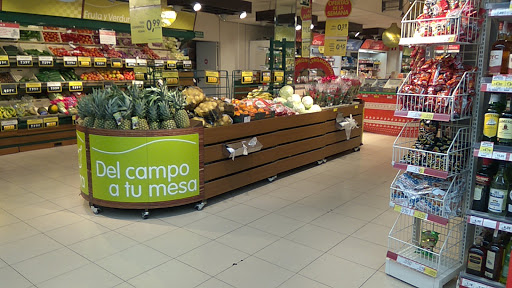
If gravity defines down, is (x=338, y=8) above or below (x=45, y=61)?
above

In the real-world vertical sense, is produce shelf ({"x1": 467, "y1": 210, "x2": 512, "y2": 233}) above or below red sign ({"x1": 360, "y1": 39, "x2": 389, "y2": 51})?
below

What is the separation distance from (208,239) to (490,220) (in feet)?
7.59

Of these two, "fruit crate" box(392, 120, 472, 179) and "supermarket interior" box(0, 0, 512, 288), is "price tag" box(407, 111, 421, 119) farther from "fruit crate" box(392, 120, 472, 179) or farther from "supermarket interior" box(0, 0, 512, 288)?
"fruit crate" box(392, 120, 472, 179)

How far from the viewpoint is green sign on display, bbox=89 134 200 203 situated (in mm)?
4043

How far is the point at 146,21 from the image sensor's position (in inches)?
203

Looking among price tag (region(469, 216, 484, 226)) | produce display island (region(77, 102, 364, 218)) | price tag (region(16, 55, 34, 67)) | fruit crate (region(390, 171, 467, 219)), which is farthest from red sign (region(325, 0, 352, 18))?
price tag (region(469, 216, 484, 226))

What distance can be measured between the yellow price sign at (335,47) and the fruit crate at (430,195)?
6.22 m

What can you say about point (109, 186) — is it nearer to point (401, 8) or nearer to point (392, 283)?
point (392, 283)

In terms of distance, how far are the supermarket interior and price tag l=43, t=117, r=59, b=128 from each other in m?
0.02

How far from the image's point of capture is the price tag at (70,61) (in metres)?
7.85

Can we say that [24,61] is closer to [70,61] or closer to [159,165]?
[70,61]

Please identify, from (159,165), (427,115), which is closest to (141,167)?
(159,165)

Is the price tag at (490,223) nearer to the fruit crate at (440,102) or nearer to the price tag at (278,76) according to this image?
the fruit crate at (440,102)

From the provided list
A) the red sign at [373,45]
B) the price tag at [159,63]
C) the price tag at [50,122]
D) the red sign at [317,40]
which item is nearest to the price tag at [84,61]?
the price tag at [50,122]
